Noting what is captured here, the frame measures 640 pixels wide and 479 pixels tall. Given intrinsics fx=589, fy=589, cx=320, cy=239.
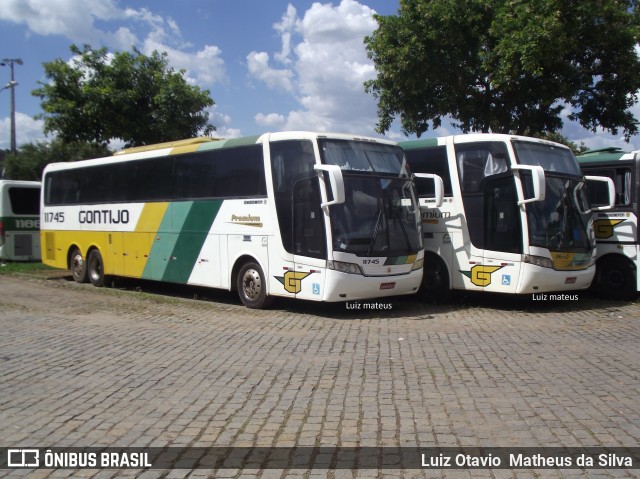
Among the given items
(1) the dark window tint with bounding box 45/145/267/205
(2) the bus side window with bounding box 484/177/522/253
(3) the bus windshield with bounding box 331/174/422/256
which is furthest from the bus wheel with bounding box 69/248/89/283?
(2) the bus side window with bounding box 484/177/522/253

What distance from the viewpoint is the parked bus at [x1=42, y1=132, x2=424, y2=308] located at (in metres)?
10.1

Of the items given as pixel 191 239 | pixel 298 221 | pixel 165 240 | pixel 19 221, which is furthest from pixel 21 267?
pixel 298 221

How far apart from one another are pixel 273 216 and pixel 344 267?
1726 millimetres

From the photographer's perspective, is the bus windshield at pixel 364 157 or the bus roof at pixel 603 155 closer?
the bus windshield at pixel 364 157

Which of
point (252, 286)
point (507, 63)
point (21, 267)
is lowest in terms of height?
point (252, 286)

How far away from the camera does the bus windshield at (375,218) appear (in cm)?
1003

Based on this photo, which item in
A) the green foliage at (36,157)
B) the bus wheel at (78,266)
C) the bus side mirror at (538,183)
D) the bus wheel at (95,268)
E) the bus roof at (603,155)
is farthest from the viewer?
the green foliage at (36,157)

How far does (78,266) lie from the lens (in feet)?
53.2

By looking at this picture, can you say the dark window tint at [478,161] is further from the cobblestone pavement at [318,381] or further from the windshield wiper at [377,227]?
the cobblestone pavement at [318,381]

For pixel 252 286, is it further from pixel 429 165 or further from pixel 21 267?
pixel 21 267

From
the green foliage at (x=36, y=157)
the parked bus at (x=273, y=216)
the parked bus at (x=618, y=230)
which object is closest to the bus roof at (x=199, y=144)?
the parked bus at (x=273, y=216)

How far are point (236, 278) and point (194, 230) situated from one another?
1522mm

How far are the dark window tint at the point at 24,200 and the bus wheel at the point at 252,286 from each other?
459 inches

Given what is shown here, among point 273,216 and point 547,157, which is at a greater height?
point 547,157
